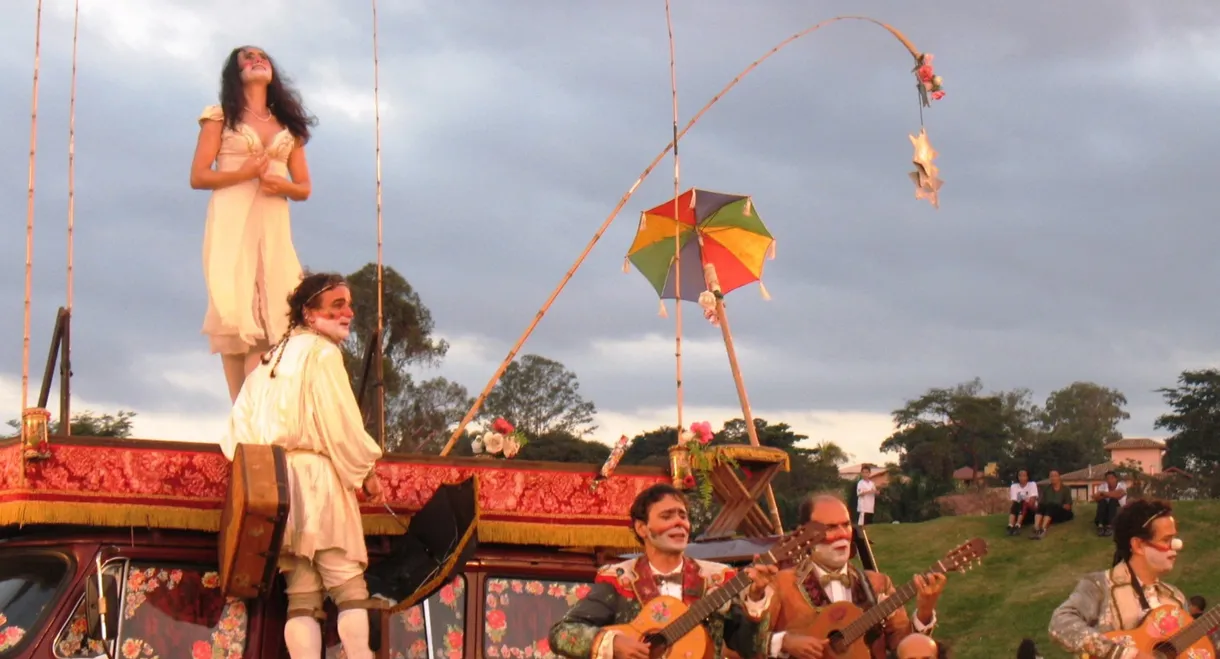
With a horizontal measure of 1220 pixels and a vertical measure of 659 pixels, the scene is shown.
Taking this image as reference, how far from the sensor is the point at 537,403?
41.3 meters

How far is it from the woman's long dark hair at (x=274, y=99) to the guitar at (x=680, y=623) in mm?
3741

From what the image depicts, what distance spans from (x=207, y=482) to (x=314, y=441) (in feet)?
1.93

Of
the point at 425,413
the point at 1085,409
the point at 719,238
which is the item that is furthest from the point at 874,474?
the point at 1085,409

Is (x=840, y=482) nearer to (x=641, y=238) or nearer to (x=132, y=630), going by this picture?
(x=641, y=238)

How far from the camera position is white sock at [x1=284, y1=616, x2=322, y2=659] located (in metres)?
6.97

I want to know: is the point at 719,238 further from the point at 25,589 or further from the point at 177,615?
the point at 25,589

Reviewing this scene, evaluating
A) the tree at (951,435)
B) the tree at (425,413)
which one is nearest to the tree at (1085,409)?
the tree at (951,435)

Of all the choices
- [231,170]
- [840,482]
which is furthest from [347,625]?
[840,482]

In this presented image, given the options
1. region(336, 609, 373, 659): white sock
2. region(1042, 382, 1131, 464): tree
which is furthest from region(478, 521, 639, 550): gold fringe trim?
region(1042, 382, 1131, 464): tree

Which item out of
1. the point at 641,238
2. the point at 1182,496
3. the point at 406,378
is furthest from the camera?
the point at 1182,496

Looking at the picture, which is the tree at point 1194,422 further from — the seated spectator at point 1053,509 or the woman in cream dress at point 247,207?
the woman in cream dress at point 247,207

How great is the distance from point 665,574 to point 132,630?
2.33 metres

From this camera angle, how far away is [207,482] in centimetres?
732

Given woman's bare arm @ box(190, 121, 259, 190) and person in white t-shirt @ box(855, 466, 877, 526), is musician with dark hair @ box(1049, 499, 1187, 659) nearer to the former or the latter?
woman's bare arm @ box(190, 121, 259, 190)
